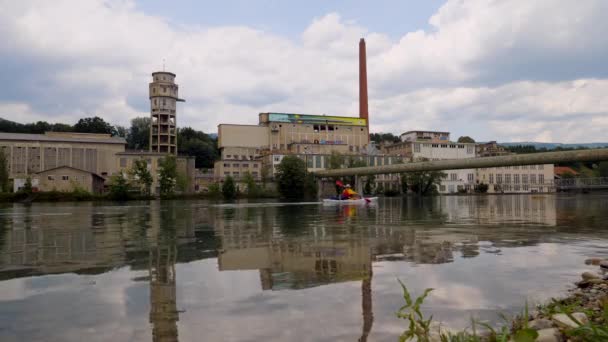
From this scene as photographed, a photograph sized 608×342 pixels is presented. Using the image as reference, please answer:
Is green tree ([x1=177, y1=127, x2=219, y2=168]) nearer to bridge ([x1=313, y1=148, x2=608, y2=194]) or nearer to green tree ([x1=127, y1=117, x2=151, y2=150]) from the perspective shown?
green tree ([x1=127, y1=117, x2=151, y2=150])

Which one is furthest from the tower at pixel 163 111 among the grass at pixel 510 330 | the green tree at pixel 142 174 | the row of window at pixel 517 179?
the grass at pixel 510 330

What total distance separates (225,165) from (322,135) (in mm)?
26863

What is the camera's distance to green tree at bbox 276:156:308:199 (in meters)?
76.3

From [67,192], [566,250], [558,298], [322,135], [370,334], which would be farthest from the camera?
[322,135]

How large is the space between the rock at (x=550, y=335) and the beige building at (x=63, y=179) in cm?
7777

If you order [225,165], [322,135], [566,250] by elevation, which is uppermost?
[322,135]

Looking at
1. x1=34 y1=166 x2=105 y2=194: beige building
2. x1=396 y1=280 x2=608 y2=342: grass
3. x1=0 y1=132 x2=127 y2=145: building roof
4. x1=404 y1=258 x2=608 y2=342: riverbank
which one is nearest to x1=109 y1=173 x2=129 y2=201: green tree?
x1=34 y1=166 x2=105 y2=194: beige building

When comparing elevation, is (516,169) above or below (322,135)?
below

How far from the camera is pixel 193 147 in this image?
115 meters

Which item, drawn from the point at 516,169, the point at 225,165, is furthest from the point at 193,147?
the point at 516,169

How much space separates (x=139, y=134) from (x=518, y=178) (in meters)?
106

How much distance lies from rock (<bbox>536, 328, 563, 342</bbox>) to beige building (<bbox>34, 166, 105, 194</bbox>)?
255ft

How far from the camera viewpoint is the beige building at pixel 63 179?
73.2m

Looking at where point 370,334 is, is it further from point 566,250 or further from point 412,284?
point 566,250
